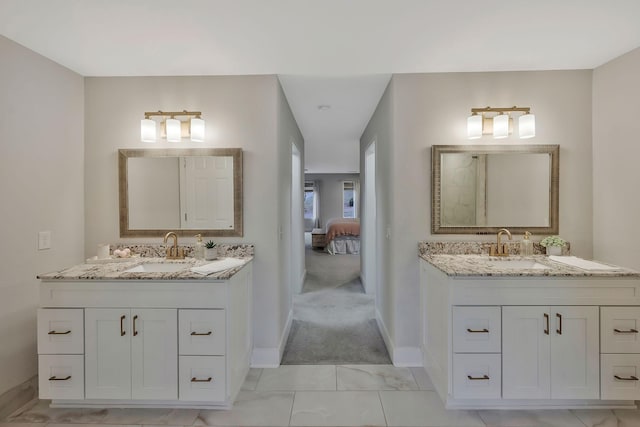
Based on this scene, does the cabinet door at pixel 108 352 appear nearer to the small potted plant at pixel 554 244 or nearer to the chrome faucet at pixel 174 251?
the chrome faucet at pixel 174 251

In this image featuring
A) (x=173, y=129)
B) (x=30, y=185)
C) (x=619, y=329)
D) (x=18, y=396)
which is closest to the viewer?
(x=619, y=329)

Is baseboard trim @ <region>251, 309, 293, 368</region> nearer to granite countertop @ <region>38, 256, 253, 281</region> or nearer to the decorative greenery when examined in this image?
granite countertop @ <region>38, 256, 253, 281</region>

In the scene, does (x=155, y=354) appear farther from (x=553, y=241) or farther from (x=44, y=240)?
(x=553, y=241)

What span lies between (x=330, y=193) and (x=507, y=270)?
8.94 m

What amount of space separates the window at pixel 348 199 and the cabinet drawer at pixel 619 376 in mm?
8983

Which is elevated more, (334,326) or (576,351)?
(576,351)

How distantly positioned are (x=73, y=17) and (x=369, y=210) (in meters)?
3.49

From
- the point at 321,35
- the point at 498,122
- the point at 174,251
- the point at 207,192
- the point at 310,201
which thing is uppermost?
the point at 321,35

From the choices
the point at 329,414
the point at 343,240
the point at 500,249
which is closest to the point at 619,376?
the point at 500,249

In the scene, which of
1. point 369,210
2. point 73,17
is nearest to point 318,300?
point 369,210

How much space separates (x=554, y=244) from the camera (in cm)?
231

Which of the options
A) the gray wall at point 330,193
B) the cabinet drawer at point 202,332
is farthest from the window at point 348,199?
the cabinet drawer at point 202,332

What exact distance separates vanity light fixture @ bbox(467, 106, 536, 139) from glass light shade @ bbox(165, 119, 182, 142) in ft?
7.47

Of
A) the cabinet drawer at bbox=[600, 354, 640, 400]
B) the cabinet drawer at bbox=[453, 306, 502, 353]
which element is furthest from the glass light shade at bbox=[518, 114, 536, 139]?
the cabinet drawer at bbox=[600, 354, 640, 400]
